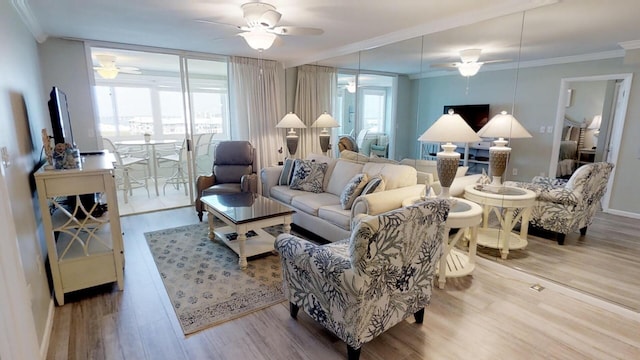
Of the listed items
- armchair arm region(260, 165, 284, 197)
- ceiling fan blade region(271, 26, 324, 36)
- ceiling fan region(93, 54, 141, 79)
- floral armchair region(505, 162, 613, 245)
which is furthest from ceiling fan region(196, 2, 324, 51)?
ceiling fan region(93, 54, 141, 79)

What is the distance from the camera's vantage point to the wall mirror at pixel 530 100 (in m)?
2.68

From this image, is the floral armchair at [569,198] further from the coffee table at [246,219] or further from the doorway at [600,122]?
the coffee table at [246,219]

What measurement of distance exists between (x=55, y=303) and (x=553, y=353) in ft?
11.6

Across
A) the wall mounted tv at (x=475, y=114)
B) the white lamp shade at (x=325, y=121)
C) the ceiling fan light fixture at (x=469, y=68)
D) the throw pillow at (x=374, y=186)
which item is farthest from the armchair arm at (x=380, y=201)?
the white lamp shade at (x=325, y=121)

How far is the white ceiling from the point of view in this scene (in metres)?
2.58

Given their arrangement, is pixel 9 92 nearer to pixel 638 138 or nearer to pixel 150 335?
pixel 150 335

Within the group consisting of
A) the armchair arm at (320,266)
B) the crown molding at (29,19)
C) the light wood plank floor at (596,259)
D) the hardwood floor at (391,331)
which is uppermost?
the crown molding at (29,19)

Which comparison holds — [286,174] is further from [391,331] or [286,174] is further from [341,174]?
[391,331]

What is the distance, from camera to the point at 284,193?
4160 millimetres

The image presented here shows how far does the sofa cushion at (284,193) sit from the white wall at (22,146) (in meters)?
Answer: 2.38

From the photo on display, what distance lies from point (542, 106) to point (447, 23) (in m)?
1.18

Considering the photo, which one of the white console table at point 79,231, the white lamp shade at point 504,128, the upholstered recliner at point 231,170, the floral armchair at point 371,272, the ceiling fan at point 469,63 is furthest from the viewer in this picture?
the upholstered recliner at point 231,170

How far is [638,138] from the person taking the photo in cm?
252

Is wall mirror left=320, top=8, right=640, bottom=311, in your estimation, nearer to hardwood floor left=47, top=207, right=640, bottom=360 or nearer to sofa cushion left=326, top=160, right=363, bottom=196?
hardwood floor left=47, top=207, right=640, bottom=360
